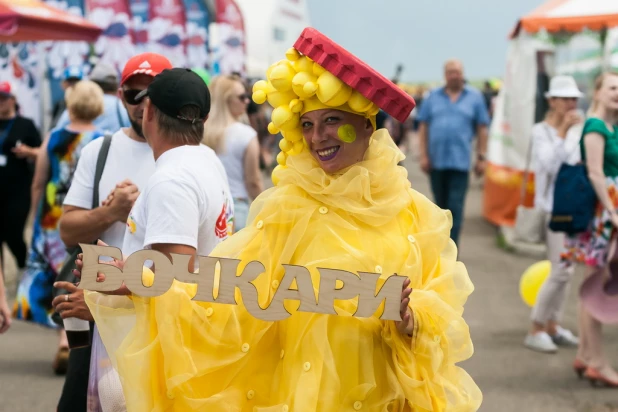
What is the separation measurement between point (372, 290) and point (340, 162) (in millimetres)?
500

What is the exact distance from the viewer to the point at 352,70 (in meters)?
2.63

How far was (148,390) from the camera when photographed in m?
2.54

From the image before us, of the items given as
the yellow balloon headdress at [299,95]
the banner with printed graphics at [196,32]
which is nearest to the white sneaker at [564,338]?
the yellow balloon headdress at [299,95]

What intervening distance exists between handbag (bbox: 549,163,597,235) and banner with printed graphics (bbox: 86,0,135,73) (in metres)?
8.42

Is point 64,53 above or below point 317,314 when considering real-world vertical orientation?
above

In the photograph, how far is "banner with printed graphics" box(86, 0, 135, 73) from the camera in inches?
504

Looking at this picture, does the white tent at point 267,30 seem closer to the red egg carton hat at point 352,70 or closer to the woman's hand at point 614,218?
the woman's hand at point 614,218

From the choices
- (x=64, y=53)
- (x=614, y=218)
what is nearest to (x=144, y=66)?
(x=614, y=218)

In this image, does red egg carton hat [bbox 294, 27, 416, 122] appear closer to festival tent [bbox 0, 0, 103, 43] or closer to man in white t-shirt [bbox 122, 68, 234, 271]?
A: man in white t-shirt [bbox 122, 68, 234, 271]

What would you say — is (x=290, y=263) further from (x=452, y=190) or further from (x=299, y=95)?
(x=452, y=190)

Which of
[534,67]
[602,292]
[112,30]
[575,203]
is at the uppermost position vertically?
[112,30]

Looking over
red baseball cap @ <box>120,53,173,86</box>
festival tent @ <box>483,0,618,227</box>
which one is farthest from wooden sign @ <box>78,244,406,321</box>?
festival tent @ <box>483,0,618,227</box>

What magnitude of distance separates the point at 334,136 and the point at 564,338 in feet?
14.9

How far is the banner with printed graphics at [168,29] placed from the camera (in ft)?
43.3
